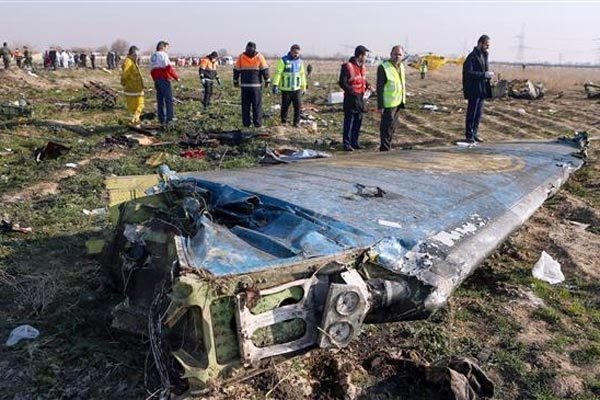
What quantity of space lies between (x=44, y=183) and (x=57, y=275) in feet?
8.90

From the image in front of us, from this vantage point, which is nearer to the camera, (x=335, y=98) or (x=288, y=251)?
(x=288, y=251)

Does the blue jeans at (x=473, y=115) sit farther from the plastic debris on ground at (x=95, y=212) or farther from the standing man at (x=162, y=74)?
the plastic debris on ground at (x=95, y=212)

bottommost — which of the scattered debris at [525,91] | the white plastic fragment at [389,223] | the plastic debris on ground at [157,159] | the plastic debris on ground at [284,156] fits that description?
the plastic debris on ground at [157,159]

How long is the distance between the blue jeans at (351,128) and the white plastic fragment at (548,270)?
4.76 m

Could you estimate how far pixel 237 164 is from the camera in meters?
7.50

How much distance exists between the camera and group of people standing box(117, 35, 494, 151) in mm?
8008

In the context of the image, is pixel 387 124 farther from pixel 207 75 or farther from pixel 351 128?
pixel 207 75

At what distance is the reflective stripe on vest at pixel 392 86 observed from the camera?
7914 millimetres

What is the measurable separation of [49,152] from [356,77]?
4784 mm

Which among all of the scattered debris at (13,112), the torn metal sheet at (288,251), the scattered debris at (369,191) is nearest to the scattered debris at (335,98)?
the scattered debris at (13,112)

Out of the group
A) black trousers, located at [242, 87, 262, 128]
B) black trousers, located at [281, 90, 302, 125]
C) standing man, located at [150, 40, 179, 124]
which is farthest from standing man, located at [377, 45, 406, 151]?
standing man, located at [150, 40, 179, 124]

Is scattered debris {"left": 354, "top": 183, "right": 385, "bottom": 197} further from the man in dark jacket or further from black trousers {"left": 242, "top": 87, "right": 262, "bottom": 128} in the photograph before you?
black trousers {"left": 242, "top": 87, "right": 262, "bottom": 128}

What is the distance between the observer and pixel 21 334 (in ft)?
10.5

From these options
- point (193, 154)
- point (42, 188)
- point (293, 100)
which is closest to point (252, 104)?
point (293, 100)
